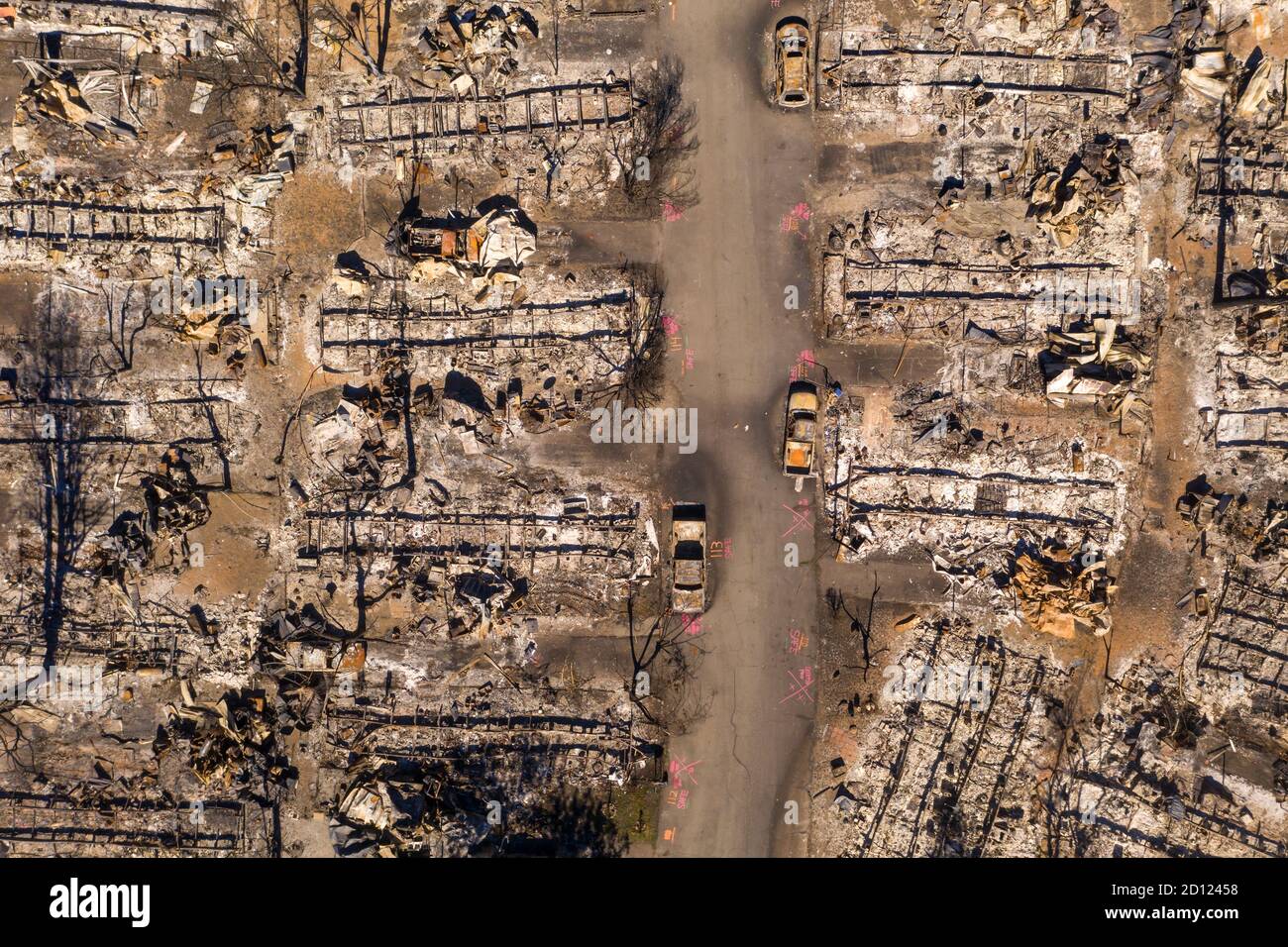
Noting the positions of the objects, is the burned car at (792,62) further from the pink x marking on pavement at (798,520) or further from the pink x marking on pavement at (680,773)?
the pink x marking on pavement at (680,773)

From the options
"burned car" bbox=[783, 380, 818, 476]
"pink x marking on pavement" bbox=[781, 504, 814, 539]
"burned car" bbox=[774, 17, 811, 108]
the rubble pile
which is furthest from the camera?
"pink x marking on pavement" bbox=[781, 504, 814, 539]

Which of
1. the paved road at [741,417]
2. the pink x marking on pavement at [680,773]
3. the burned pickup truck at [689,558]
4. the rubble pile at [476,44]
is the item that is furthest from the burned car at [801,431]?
the rubble pile at [476,44]

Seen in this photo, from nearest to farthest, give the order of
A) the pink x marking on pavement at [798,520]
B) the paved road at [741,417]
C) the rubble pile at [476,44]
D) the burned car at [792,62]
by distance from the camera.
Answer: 1. the burned car at [792,62]
2. the rubble pile at [476,44]
3. the paved road at [741,417]
4. the pink x marking on pavement at [798,520]

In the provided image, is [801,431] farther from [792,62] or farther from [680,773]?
[680,773]

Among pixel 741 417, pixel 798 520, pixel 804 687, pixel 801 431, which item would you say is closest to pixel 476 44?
pixel 741 417

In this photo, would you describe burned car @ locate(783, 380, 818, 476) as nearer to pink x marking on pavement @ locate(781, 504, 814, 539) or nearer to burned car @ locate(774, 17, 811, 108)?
pink x marking on pavement @ locate(781, 504, 814, 539)

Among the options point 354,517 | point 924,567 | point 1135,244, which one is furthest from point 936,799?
point 354,517

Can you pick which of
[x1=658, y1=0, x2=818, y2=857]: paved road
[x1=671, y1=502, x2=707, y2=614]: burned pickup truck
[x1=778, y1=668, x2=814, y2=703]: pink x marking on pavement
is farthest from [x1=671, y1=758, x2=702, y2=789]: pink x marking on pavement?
[x1=671, y1=502, x2=707, y2=614]: burned pickup truck
